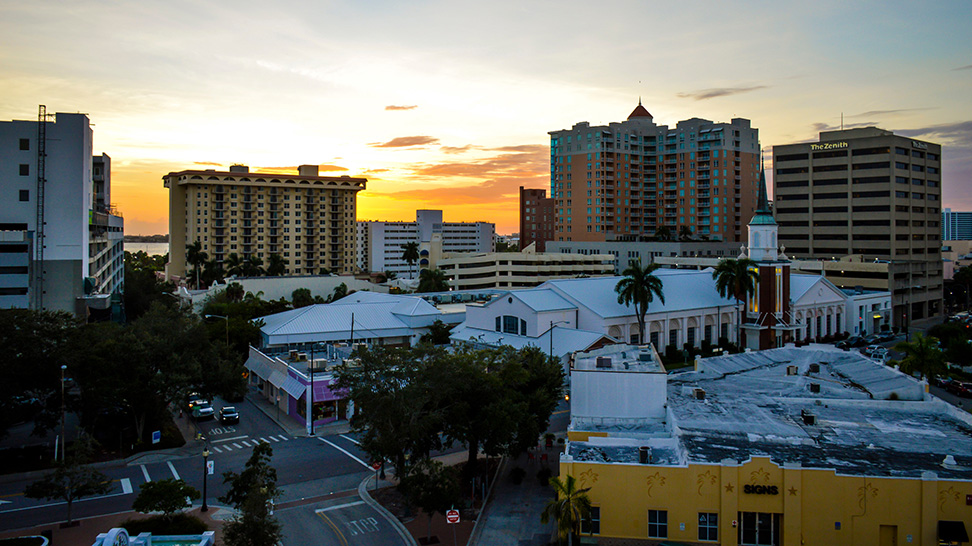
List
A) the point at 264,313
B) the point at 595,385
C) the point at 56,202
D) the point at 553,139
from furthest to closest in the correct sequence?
the point at 553,139 → the point at 264,313 → the point at 56,202 → the point at 595,385

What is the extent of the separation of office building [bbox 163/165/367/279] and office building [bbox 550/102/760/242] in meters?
55.0

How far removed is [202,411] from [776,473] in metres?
45.1

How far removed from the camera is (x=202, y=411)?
55438mm

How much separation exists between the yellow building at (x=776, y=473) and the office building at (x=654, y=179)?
12754 cm

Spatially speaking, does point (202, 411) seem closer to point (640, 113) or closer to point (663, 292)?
point (663, 292)

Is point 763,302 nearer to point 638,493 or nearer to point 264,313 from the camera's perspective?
point 638,493

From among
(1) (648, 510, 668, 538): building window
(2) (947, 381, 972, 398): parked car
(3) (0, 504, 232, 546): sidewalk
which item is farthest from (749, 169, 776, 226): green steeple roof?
(3) (0, 504, 232, 546): sidewalk

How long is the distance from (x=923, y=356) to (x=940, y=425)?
23.8 meters

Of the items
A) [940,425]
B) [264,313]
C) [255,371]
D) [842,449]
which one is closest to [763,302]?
[940,425]

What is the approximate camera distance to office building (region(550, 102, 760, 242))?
162250 millimetres

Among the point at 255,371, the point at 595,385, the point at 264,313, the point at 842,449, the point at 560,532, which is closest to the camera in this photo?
the point at 560,532

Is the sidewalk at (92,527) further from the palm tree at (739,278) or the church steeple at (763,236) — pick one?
the church steeple at (763,236)

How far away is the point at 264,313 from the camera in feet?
304

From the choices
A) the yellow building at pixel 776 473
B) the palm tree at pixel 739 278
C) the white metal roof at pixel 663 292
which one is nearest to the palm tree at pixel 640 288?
the white metal roof at pixel 663 292
